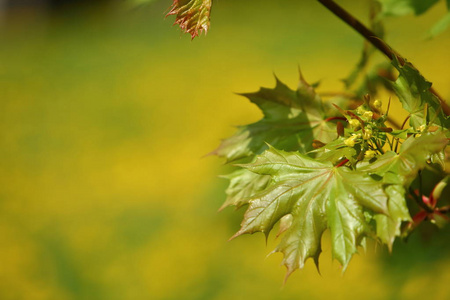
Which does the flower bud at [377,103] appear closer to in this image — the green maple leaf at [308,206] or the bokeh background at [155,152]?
the green maple leaf at [308,206]

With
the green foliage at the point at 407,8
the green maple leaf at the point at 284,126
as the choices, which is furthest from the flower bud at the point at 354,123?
the green foliage at the point at 407,8

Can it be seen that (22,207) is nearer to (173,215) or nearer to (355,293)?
(173,215)

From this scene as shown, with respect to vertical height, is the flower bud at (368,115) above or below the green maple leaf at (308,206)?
above

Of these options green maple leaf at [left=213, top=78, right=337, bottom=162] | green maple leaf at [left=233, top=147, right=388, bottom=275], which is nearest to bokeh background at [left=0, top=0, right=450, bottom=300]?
green maple leaf at [left=213, top=78, right=337, bottom=162]

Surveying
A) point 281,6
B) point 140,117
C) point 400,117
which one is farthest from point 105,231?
point 281,6

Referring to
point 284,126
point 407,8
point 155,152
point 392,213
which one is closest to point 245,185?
point 284,126
